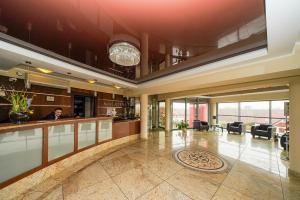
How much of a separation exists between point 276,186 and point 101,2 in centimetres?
621

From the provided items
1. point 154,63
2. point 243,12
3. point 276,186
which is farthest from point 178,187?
point 154,63

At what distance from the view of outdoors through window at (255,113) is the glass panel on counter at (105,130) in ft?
35.6

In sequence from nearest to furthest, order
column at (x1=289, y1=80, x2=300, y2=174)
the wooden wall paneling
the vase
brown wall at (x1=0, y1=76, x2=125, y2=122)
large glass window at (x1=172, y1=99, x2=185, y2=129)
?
1. the vase
2. the wooden wall paneling
3. column at (x1=289, y1=80, x2=300, y2=174)
4. brown wall at (x1=0, y1=76, x2=125, y2=122)
5. large glass window at (x1=172, y1=99, x2=185, y2=129)

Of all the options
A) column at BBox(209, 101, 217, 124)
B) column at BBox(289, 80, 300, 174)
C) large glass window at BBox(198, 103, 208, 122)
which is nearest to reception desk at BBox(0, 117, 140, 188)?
column at BBox(289, 80, 300, 174)

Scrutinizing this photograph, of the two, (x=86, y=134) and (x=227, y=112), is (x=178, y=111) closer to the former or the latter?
(x=227, y=112)

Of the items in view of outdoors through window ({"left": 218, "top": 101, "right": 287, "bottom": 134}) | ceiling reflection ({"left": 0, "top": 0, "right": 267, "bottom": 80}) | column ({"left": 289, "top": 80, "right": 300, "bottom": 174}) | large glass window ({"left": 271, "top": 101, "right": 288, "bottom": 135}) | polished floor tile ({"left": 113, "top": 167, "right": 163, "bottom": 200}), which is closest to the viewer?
polished floor tile ({"left": 113, "top": 167, "right": 163, "bottom": 200})

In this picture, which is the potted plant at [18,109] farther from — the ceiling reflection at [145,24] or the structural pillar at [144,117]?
the structural pillar at [144,117]

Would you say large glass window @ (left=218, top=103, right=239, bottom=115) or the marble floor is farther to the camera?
large glass window @ (left=218, top=103, right=239, bottom=115)

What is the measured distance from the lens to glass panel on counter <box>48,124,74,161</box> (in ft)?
11.7

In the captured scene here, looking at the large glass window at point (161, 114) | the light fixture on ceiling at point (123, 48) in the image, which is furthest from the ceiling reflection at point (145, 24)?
the large glass window at point (161, 114)

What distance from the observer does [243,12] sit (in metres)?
4.05

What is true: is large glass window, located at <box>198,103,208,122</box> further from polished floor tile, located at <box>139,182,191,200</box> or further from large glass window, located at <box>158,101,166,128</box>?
polished floor tile, located at <box>139,182,191,200</box>

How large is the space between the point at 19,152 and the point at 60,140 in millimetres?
1021

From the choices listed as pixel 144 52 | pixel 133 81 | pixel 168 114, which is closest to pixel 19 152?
pixel 133 81
